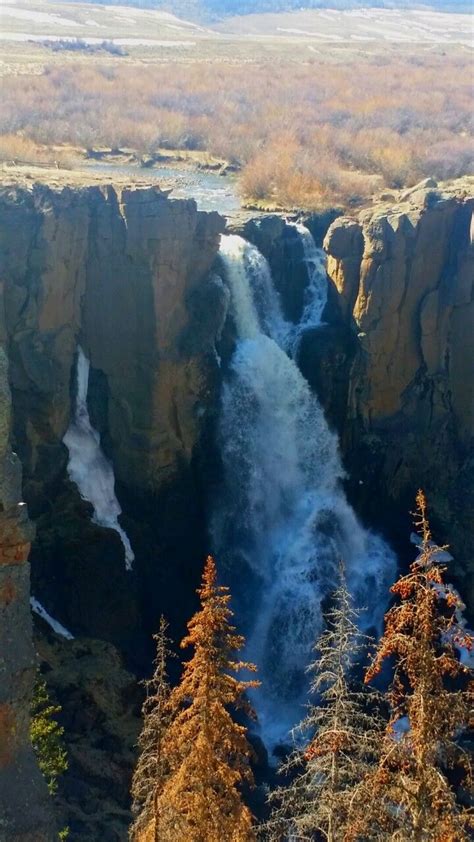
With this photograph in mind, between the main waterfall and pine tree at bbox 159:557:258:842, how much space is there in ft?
40.2

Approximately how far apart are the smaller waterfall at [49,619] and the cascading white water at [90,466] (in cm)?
243

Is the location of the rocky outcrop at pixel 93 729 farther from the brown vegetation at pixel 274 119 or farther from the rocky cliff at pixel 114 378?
the brown vegetation at pixel 274 119

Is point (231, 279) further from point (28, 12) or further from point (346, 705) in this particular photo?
point (28, 12)

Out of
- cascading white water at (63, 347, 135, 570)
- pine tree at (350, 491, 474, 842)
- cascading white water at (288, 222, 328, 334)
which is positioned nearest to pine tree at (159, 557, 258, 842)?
pine tree at (350, 491, 474, 842)

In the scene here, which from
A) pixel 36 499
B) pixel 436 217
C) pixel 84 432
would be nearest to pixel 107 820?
pixel 36 499

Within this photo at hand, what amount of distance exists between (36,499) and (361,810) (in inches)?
544

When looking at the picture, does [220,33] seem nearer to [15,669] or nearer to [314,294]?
[314,294]

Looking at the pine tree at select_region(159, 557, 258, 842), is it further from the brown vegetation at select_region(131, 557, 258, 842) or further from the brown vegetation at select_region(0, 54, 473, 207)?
the brown vegetation at select_region(0, 54, 473, 207)

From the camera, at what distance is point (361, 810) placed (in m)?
9.21

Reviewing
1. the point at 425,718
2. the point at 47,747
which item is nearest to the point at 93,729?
the point at 47,747

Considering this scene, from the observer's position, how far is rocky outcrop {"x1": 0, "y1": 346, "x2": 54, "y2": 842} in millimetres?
10469

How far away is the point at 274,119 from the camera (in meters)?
47.8

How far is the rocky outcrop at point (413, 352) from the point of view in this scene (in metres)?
26.0

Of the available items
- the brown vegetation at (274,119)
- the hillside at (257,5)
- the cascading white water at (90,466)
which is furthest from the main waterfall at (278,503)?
the hillside at (257,5)
